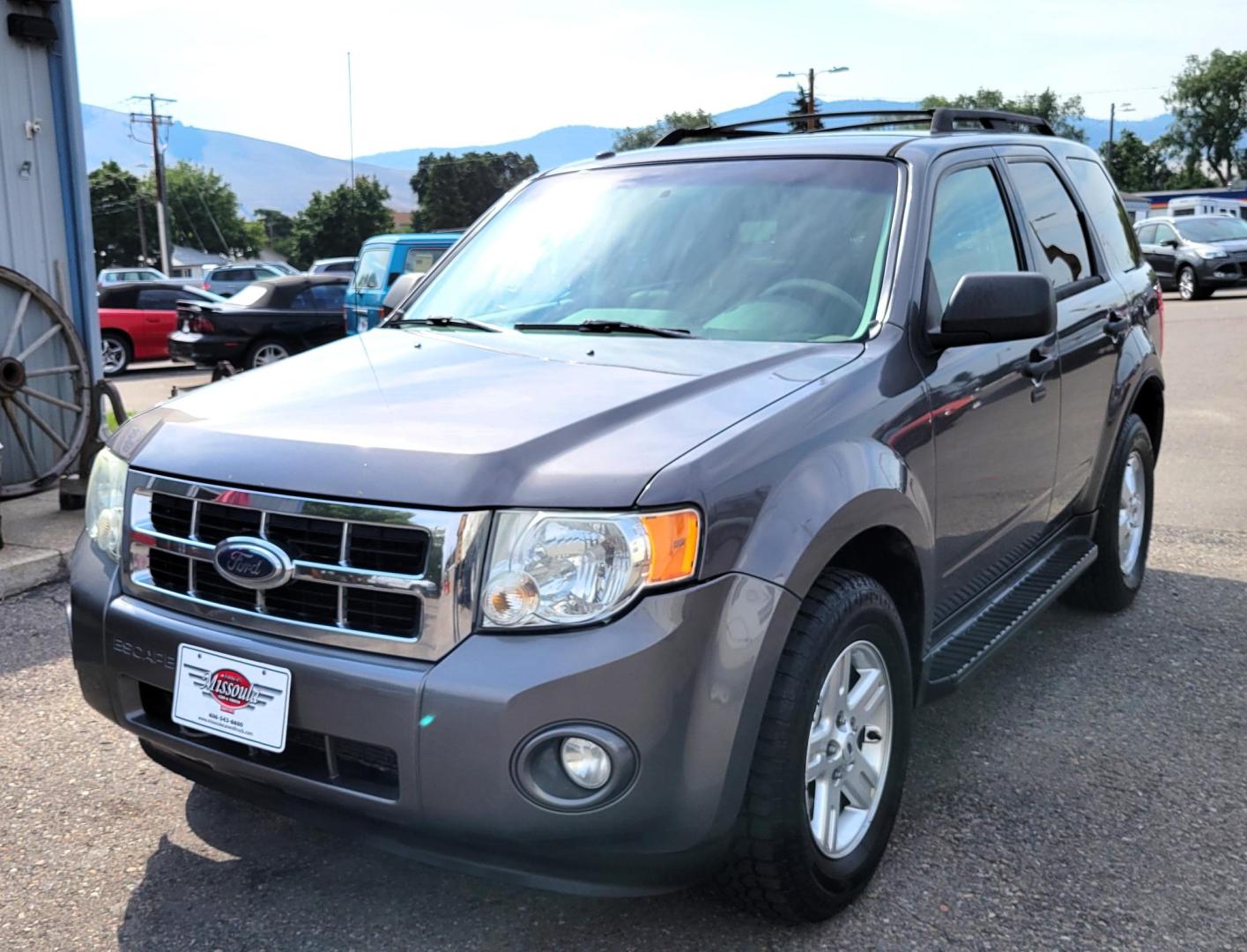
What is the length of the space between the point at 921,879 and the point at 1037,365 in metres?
1.63

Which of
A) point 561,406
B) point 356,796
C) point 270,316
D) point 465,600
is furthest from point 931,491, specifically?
point 270,316

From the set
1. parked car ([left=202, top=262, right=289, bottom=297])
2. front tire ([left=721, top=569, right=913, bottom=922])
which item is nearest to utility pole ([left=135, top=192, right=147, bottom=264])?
parked car ([left=202, top=262, right=289, bottom=297])

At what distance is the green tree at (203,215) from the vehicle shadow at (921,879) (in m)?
119

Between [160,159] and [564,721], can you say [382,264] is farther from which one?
[160,159]

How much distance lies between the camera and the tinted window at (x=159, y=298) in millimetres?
21031

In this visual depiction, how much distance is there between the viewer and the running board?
318cm

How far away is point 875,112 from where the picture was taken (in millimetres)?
4203

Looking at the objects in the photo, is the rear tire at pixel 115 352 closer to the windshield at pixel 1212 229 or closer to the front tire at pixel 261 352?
the front tire at pixel 261 352

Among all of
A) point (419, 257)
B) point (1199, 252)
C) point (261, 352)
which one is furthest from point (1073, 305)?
point (1199, 252)

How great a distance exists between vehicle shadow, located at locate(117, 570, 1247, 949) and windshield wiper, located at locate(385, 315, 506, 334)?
56.5 inches

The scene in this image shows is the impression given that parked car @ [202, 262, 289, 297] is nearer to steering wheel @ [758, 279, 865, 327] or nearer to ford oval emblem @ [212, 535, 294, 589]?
steering wheel @ [758, 279, 865, 327]

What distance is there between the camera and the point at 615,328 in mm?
3229

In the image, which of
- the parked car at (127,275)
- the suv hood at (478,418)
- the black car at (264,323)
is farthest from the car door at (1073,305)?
the parked car at (127,275)

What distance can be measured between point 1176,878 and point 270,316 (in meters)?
15.5
